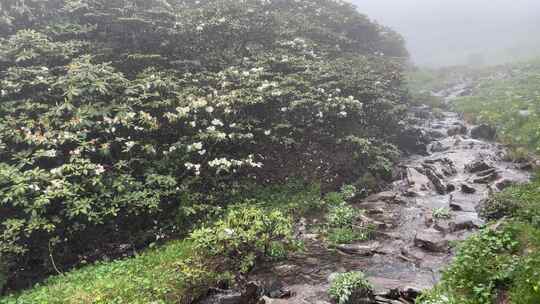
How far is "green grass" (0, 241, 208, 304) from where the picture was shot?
9062mm

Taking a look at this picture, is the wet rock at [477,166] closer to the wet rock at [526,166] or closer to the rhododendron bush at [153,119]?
the wet rock at [526,166]

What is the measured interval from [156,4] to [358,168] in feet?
44.4

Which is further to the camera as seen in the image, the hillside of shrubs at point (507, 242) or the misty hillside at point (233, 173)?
the misty hillside at point (233, 173)

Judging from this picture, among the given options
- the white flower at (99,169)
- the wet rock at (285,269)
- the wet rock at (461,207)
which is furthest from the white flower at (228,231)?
the wet rock at (461,207)

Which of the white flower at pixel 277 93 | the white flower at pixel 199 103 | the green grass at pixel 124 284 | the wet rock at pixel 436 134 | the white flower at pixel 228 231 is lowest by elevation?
the green grass at pixel 124 284

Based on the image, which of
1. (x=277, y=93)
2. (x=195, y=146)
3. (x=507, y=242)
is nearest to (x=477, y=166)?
(x=507, y=242)

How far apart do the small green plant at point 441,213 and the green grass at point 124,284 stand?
740cm

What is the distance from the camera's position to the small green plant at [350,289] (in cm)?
851

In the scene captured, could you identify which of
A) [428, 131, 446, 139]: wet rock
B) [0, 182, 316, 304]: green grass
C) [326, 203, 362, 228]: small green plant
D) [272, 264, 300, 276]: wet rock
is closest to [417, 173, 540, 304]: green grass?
[272, 264, 300, 276]: wet rock

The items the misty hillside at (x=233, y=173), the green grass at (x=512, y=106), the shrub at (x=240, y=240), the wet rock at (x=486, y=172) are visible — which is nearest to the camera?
the misty hillside at (x=233, y=173)

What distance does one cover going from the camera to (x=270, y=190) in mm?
14594

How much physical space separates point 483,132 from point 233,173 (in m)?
13.7

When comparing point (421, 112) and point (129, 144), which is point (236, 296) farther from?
point (421, 112)

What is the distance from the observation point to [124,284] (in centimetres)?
955
